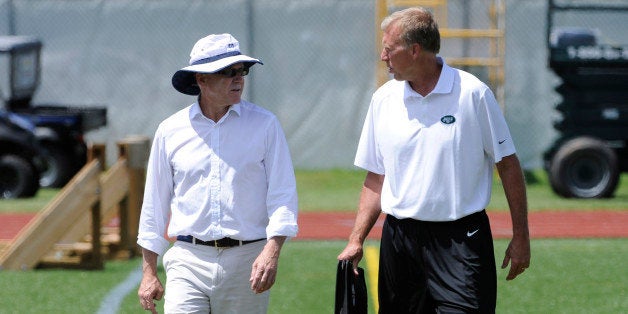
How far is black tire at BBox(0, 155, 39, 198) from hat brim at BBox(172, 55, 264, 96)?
12600mm

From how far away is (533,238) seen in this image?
13133 millimetres

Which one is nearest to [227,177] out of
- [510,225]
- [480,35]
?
[510,225]

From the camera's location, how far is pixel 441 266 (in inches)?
223

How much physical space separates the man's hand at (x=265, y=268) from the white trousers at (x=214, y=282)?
0.43 feet

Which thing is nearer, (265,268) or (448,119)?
(265,268)

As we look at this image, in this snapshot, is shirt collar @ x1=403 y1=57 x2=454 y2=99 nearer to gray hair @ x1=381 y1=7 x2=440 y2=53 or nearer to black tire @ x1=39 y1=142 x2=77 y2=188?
gray hair @ x1=381 y1=7 x2=440 y2=53

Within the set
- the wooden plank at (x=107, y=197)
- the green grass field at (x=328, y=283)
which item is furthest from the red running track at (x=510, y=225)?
the wooden plank at (x=107, y=197)

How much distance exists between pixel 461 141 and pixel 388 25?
22.9 inches

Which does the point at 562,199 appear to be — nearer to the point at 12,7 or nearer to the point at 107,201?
the point at 107,201

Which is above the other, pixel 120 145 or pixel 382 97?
pixel 382 97

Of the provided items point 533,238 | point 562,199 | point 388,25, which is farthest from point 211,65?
point 562,199

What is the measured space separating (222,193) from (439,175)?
92 cm

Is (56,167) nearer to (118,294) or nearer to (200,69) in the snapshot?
(118,294)

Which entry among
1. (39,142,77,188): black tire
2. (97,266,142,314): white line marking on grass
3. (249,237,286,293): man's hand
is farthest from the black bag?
(39,142,77,188): black tire
